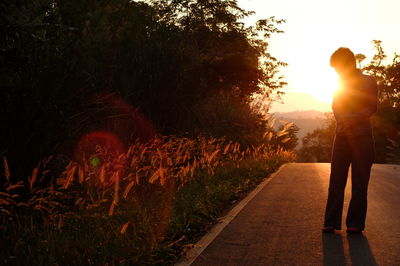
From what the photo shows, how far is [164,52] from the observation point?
12.8m

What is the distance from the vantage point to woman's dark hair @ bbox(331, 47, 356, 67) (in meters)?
7.05

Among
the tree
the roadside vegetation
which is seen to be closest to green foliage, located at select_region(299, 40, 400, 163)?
the tree

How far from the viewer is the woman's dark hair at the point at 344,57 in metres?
7.05

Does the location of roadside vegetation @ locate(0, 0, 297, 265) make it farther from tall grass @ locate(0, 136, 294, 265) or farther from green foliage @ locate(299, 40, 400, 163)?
green foliage @ locate(299, 40, 400, 163)

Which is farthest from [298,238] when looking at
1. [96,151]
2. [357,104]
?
[96,151]

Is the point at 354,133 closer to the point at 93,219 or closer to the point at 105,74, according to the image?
the point at 93,219

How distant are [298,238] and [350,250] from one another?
0.78 metres

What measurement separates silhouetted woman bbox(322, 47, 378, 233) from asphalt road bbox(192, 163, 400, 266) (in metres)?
0.26

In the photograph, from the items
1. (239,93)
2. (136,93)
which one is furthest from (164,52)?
(239,93)

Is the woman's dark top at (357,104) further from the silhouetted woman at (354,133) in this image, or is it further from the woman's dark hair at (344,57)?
the woman's dark hair at (344,57)

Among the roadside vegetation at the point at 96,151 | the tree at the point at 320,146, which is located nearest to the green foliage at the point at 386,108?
the tree at the point at 320,146

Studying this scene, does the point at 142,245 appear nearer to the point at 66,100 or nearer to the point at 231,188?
the point at 66,100

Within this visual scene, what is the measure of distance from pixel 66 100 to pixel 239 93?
20.7 m

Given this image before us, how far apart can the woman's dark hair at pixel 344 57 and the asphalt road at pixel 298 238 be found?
7.11 ft
